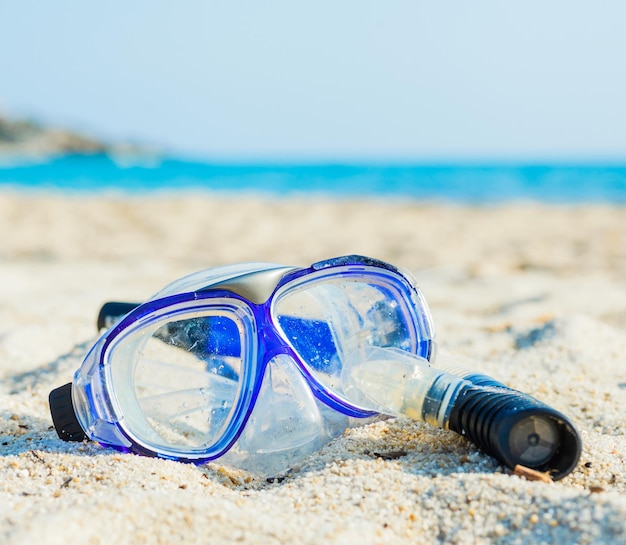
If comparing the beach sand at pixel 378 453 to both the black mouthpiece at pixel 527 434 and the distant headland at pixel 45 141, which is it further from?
the distant headland at pixel 45 141

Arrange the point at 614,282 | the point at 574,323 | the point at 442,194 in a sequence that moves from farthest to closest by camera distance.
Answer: the point at 442,194
the point at 614,282
the point at 574,323

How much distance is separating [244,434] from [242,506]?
33cm

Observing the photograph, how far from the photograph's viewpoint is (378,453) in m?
1.93

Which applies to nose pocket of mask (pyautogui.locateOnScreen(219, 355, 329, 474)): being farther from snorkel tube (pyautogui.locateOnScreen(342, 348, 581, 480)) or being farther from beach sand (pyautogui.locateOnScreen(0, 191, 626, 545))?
snorkel tube (pyautogui.locateOnScreen(342, 348, 581, 480))

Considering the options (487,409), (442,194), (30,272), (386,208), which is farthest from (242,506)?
(442,194)

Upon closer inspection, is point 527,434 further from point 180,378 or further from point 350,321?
point 180,378

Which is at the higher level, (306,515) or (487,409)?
(487,409)

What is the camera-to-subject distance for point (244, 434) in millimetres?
1929

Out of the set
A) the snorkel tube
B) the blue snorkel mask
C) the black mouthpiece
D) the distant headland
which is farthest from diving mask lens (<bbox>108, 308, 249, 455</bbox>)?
the distant headland

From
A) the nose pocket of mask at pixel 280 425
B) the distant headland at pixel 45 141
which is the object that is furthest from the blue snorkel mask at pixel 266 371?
the distant headland at pixel 45 141

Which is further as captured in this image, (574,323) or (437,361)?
(574,323)

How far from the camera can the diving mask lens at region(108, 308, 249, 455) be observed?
1.89 meters

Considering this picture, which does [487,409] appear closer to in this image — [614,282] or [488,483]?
[488,483]

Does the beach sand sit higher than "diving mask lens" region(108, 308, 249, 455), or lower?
lower
